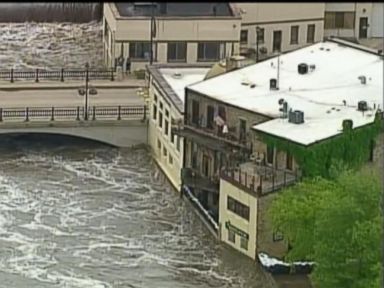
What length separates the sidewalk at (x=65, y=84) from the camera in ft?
75.3

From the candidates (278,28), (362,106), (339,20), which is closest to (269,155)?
(362,106)

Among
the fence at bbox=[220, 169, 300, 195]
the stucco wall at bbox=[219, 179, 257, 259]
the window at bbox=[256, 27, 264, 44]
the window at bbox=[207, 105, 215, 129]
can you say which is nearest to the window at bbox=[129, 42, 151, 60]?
the window at bbox=[256, 27, 264, 44]

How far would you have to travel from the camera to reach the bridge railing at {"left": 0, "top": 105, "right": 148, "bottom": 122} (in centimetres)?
2073

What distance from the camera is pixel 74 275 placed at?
14.0 meters

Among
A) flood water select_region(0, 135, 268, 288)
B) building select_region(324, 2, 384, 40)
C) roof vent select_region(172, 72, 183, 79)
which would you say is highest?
building select_region(324, 2, 384, 40)

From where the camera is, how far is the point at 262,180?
48.8ft

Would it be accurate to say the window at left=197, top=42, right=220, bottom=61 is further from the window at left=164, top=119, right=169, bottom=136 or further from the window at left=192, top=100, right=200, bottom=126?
the window at left=192, top=100, right=200, bottom=126

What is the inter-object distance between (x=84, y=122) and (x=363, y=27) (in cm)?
1006

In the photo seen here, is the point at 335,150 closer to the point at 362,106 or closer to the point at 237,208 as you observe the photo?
the point at 362,106

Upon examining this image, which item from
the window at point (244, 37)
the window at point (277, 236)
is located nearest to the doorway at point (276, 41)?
the window at point (244, 37)

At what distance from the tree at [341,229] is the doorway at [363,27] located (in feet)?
51.5

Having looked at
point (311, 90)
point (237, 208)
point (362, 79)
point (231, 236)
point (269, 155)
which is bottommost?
point (231, 236)

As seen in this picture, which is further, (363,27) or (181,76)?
(363,27)

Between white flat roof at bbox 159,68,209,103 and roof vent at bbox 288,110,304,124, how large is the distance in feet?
12.3
